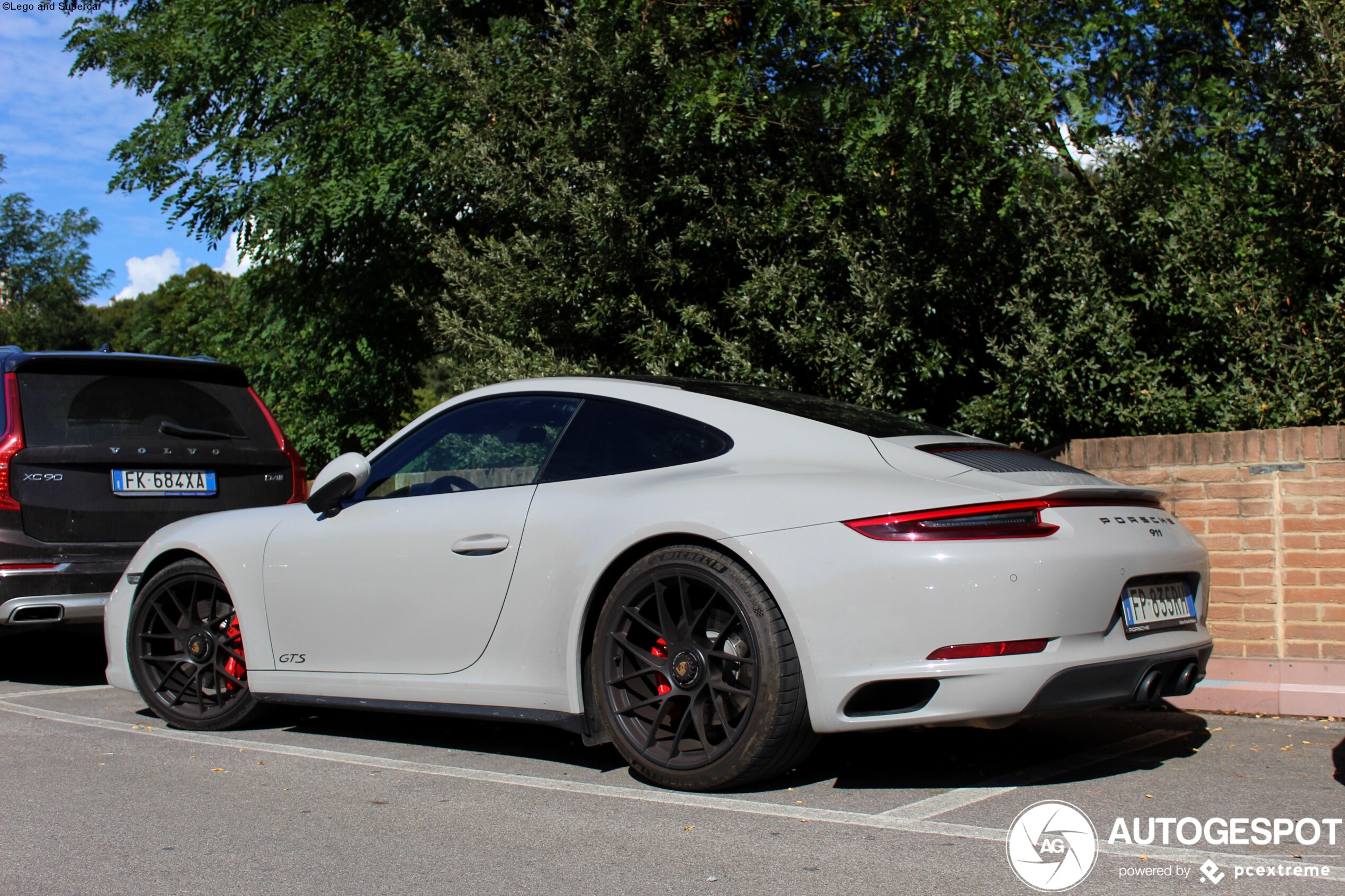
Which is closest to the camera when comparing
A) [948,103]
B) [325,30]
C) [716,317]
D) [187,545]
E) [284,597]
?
[284,597]

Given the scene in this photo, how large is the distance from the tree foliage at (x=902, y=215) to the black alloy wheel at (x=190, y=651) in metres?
3.22

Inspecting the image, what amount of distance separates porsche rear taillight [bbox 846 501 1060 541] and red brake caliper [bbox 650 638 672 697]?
0.79m

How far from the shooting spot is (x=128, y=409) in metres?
6.93

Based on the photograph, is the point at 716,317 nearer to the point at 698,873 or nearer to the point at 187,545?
the point at 187,545

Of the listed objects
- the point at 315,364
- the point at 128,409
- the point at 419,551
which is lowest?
the point at 419,551

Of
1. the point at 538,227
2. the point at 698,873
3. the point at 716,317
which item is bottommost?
the point at 698,873

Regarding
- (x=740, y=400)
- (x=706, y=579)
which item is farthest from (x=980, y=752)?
(x=740, y=400)

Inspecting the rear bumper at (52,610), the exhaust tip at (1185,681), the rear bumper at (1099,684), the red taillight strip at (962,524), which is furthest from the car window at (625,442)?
the rear bumper at (52,610)

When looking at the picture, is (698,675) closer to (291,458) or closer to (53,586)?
(53,586)

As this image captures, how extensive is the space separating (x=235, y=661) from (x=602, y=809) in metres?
2.38

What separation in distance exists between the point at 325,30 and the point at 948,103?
7.25m

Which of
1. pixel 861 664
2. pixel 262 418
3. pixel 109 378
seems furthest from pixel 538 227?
pixel 861 664

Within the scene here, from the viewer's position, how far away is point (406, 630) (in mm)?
4547

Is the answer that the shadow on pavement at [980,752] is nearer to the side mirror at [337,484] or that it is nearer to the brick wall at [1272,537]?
the brick wall at [1272,537]
